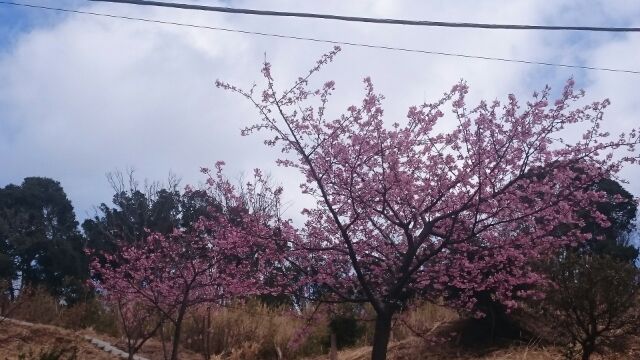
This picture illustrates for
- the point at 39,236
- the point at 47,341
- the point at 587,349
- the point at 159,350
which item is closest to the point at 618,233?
the point at 159,350

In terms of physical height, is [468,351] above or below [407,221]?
below

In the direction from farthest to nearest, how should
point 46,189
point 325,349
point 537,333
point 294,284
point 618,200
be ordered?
point 46,189
point 325,349
point 537,333
point 294,284
point 618,200

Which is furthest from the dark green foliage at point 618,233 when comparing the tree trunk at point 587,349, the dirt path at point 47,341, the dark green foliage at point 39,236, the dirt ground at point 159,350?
the dark green foliage at point 39,236

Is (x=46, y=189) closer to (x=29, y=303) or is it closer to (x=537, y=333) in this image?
(x=29, y=303)

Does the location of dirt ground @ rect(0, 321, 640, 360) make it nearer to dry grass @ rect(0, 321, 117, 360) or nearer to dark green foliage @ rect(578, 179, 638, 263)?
dry grass @ rect(0, 321, 117, 360)

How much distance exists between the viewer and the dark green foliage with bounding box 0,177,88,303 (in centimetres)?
2723

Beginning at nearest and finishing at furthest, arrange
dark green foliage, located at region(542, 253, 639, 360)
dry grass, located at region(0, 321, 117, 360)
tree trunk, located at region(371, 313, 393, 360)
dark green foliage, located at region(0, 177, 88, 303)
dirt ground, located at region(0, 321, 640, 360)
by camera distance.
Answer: tree trunk, located at region(371, 313, 393, 360)
dark green foliage, located at region(542, 253, 639, 360)
dirt ground, located at region(0, 321, 640, 360)
dry grass, located at region(0, 321, 117, 360)
dark green foliage, located at region(0, 177, 88, 303)

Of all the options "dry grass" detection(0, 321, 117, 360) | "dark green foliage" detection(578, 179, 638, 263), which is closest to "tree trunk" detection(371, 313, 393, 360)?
"dry grass" detection(0, 321, 117, 360)

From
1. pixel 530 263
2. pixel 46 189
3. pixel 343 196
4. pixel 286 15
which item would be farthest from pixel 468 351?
pixel 46 189

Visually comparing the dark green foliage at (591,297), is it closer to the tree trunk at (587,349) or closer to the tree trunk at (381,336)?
the tree trunk at (587,349)

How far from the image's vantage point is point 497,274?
7.46 metres

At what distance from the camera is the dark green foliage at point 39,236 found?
27.2 metres

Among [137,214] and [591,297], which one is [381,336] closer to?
[591,297]

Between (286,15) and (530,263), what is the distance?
435cm
